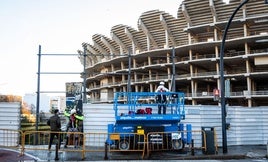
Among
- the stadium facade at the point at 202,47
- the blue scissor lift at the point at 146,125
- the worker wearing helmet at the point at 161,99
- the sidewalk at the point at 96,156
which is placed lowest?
the sidewalk at the point at 96,156

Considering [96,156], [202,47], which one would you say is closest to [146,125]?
[96,156]

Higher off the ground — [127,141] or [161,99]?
[161,99]

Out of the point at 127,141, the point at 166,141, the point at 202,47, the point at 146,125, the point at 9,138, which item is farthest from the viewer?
the point at 202,47

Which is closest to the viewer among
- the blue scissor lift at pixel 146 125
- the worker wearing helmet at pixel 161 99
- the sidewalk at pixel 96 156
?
the sidewalk at pixel 96 156

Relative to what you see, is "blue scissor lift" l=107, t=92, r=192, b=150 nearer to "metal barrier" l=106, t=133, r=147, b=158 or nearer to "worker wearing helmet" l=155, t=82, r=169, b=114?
"metal barrier" l=106, t=133, r=147, b=158

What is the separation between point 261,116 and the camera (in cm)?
1817

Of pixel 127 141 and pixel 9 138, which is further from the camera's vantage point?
pixel 9 138

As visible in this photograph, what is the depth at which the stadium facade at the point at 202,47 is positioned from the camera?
46156mm

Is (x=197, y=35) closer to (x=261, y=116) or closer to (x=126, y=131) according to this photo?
(x=261, y=116)

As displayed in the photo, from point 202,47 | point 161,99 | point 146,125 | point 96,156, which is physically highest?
point 202,47

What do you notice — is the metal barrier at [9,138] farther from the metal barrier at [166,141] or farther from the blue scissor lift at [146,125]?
the metal barrier at [166,141]

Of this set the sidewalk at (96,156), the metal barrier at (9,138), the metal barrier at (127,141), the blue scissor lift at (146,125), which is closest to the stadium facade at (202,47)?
the metal barrier at (9,138)

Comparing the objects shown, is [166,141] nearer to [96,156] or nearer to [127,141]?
[127,141]

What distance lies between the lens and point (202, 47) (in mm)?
50344
